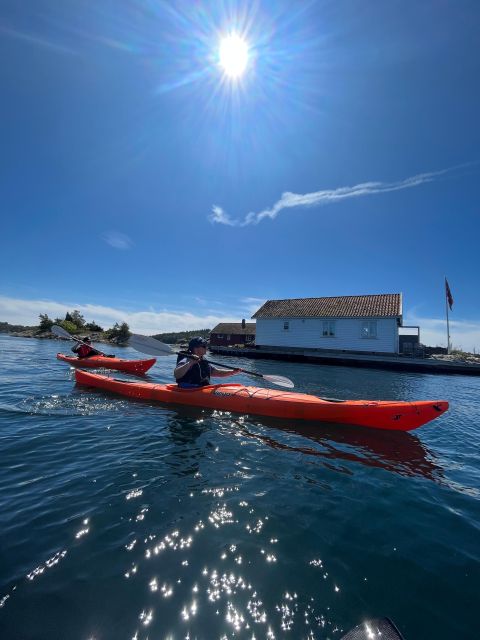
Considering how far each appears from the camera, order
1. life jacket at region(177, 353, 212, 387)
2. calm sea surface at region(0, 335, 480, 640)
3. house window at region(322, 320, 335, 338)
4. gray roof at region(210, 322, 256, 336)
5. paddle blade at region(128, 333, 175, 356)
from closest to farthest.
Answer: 1. calm sea surface at region(0, 335, 480, 640)
2. life jacket at region(177, 353, 212, 387)
3. paddle blade at region(128, 333, 175, 356)
4. house window at region(322, 320, 335, 338)
5. gray roof at region(210, 322, 256, 336)

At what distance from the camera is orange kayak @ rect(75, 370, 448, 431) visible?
625 cm

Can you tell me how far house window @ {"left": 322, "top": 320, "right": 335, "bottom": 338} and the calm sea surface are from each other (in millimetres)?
19312

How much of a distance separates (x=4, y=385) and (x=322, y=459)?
1003 centimetres

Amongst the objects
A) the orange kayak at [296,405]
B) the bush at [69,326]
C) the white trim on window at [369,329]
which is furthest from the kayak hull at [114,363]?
the bush at [69,326]

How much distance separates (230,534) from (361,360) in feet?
66.6

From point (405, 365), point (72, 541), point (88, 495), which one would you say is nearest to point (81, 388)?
point (88, 495)

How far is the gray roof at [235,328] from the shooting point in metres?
33.7

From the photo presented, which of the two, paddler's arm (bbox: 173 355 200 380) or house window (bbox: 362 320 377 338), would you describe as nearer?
paddler's arm (bbox: 173 355 200 380)

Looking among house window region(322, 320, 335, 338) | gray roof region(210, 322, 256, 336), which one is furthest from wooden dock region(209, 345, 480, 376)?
gray roof region(210, 322, 256, 336)

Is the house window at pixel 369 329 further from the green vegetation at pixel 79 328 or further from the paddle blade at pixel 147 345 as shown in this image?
the green vegetation at pixel 79 328

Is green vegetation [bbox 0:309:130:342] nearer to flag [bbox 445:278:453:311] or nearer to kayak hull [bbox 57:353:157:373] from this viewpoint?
kayak hull [bbox 57:353:157:373]

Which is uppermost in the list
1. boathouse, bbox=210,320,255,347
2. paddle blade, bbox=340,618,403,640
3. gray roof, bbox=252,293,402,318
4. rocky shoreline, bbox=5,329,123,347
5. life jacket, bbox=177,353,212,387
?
gray roof, bbox=252,293,402,318

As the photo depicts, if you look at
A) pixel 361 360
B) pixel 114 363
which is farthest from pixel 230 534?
pixel 361 360

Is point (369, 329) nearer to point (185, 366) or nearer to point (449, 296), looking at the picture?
point (449, 296)
